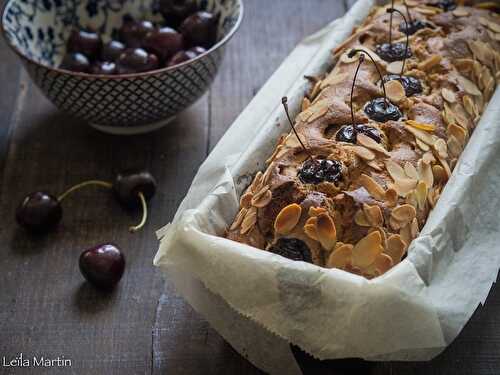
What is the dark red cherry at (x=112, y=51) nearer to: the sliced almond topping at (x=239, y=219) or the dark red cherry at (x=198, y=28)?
the dark red cherry at (x=198, y=28)

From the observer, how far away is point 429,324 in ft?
3.90

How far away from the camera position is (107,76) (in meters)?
1.75

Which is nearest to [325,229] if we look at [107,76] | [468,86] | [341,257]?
[341,257]

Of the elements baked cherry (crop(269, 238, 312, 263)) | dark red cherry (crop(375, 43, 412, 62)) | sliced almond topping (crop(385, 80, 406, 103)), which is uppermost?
dark red cherry (crop(375, 43, 412, 62))

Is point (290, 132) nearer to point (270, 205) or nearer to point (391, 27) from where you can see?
point (270, 205)

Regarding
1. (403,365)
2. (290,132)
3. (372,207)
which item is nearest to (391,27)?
(290,132)

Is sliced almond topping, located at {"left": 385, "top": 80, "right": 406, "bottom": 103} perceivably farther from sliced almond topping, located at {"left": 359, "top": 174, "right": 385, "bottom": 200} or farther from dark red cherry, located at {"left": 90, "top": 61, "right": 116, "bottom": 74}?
dark red cherry, located at {"left": 90, "top": 61, "right": 116, "bottom": 74}

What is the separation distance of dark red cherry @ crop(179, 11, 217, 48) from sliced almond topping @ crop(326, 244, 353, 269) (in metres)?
0.95

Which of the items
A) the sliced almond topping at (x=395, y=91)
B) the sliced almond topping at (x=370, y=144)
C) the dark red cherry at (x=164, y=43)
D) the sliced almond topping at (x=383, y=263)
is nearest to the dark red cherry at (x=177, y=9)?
the dark red cherry at (x=164, y=43)

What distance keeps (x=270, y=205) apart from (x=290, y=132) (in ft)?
0.88

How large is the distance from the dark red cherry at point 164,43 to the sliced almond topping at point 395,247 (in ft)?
3.04

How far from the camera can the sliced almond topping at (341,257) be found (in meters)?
1.29

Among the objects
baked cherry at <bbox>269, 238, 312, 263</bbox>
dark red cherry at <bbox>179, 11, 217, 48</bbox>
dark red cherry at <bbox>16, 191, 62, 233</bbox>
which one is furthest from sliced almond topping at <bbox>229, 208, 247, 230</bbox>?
dark red cherry at <bbox>179, 11, 217, 48</bbox>

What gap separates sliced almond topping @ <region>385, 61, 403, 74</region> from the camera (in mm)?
1672
